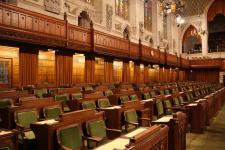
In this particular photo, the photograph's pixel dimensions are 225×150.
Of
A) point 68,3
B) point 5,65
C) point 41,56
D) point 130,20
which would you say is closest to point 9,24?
point 5,65

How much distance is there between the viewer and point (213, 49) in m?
31.3

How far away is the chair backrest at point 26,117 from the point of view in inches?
165

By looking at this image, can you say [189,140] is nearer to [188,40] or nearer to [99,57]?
[99,57]

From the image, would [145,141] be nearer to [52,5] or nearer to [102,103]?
[102,103]

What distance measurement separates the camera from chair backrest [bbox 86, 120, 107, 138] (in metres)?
3.83

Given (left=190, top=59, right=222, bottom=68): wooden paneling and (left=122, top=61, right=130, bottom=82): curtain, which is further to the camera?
(left=190, top=59, right=222, bottom=68): wooden paneling

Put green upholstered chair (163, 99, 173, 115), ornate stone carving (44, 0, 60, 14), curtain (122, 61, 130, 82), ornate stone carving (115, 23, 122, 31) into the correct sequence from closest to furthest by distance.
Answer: green upholstered chair (163, 99, 173, 115) < ornate stone carving (44, 0, 60, 14) < curtain (122, 61, 130, 82) < ornate stone carving (115, 23, 122, 31)

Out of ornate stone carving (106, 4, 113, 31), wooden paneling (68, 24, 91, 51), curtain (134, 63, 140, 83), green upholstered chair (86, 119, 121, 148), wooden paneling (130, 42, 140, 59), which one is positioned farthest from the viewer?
curtain (134, 63, 140, 83)

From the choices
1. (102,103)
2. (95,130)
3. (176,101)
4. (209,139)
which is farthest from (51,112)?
(176,101)

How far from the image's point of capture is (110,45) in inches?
553

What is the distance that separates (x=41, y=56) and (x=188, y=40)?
26.2 metres

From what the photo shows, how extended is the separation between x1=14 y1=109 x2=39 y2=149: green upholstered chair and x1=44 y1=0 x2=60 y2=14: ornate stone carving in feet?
27.1

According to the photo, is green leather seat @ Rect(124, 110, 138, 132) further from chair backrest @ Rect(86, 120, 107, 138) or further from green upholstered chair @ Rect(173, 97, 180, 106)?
green upholstered chair @ Rect(173, 97, 180, 106)

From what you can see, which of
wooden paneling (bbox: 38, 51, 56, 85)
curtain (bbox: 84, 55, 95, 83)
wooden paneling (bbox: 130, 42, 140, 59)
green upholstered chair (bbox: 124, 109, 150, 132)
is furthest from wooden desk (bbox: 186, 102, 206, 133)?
wooden paneling (bbox: 130, 42, 140, 59)
